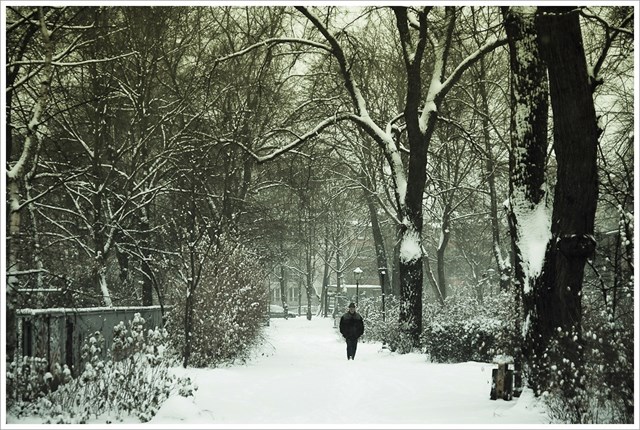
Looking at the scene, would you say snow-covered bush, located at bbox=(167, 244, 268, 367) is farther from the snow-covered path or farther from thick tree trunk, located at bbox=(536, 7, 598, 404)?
thick tree trunk, located at bbox=(536, 7, 598, 404)

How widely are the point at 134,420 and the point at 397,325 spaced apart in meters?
11.6

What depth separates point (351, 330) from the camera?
18.9 metres

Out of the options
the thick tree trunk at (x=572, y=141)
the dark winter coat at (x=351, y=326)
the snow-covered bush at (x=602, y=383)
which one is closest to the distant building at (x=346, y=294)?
the dark winter coat at (x=351, y=326)

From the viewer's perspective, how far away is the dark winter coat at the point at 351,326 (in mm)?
18906

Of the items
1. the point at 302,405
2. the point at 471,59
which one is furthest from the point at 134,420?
the point at 471,59

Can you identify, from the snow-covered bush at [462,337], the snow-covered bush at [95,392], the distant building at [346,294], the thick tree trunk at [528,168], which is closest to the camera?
the snow-covered bush at [95,392]

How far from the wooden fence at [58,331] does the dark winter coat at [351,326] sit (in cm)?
624

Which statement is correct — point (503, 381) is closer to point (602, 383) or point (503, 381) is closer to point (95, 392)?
point (602, 383)

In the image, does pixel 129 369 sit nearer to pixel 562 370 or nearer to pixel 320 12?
pixel 562 370

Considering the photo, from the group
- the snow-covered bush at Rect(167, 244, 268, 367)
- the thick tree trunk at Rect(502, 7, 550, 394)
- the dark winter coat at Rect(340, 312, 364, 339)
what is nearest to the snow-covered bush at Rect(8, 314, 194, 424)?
the thick tree trunk at Rect(502, 7, 550, 394)

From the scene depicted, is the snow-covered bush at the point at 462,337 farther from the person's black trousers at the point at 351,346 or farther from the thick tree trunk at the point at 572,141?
the thick tree trunk at the point at 572,141

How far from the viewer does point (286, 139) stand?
2833 centimetres

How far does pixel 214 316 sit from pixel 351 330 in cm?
457

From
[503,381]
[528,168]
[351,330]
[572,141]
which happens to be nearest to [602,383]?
[503,381]
